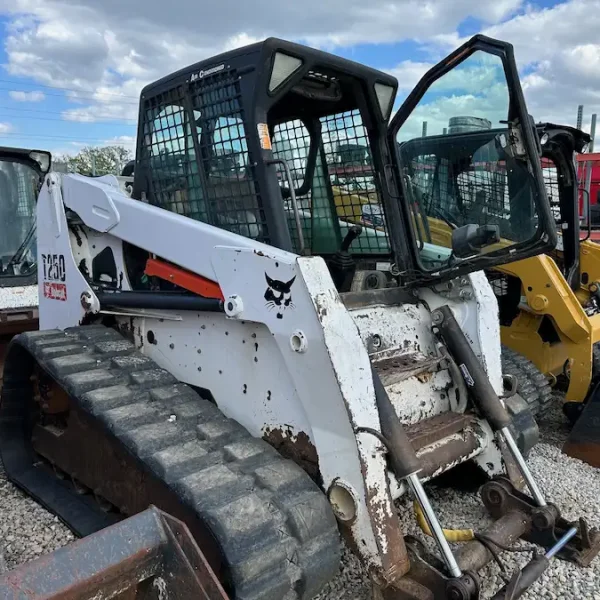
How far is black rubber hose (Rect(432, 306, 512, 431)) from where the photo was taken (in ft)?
9.72

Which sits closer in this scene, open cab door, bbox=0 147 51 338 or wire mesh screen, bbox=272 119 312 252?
wire mesh screen, bbox=272 119 312 252

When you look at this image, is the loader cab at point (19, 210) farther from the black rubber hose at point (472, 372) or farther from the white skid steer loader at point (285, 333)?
the black rubber hose at point (472, 372)

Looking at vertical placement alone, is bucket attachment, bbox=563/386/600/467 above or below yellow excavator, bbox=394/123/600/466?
below

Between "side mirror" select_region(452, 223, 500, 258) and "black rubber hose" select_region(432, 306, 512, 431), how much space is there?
393 millimetres

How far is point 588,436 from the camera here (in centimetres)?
425

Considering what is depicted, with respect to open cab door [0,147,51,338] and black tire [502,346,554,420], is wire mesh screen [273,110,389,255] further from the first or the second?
open cab door [0,147,51,338]

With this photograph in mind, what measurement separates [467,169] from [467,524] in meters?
1.79

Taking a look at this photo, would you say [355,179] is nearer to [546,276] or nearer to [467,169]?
[467,169]

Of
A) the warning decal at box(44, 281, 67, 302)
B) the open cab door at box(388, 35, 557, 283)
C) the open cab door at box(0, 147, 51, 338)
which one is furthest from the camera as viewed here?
the open cab door at box(0, 147, 51, 338)

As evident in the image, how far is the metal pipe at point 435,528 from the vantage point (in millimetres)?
2248

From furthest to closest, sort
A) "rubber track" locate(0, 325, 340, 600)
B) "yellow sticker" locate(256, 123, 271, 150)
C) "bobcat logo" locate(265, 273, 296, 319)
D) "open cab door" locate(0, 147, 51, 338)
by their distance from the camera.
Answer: "open cab door" locate(0, 147, 51, 338), "yellow sticker" locate(256, 123, 271, 150), "bobcat logo" locate(265, 273, 296, 319), "rubber track" locate(0, 325, 340, 600)


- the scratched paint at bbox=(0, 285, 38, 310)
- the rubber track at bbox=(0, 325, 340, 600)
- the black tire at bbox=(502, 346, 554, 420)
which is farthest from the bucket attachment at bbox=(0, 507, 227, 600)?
the scratched paint at bbox=(0, 285, 38, 310)

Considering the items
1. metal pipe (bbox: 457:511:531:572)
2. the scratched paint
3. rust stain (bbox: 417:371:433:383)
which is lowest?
metal pipe (bbox: 457:511:531:572)

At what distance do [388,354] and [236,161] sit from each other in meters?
1.13
